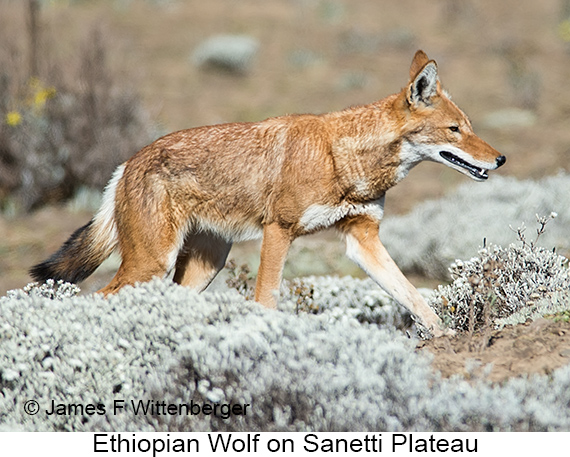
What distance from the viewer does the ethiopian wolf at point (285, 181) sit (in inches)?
193

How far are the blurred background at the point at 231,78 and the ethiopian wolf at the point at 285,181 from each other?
3243 mm

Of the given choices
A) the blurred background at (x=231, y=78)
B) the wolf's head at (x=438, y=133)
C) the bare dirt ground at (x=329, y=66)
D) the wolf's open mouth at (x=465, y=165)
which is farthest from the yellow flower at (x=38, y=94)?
the wolf's open mouth at (x=465, y=165)

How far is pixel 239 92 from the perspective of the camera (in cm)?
1608

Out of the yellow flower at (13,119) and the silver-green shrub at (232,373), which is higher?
the yellow flower at (13,119)

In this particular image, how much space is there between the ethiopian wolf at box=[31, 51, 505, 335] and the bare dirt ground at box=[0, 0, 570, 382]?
2.72 metres

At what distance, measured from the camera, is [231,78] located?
55.5ft

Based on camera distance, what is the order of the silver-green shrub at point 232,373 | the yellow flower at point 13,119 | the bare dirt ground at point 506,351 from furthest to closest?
the yellow flower at point 13,119, the bare dirt ground at point 506,351, the silver-green shrub at point 232,373

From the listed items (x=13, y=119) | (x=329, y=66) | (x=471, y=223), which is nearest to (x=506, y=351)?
(x=471, y=223)

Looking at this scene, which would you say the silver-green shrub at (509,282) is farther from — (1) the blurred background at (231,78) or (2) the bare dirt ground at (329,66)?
(1) the blurred background at (231,78)

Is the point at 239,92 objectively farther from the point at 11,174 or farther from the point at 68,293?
the point at 68,293

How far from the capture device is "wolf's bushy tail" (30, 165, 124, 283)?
17.9 feet

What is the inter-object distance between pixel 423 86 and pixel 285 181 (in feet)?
3.75

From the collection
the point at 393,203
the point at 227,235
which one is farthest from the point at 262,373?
the point at 393,203

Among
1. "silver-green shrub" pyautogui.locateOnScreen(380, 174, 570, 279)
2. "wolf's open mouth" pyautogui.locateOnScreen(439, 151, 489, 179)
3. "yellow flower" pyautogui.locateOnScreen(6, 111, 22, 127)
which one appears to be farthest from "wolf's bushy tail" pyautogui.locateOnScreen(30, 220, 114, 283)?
"yellow flower" pyautogui.locateOnScreen(6, 111, 22, 127)
